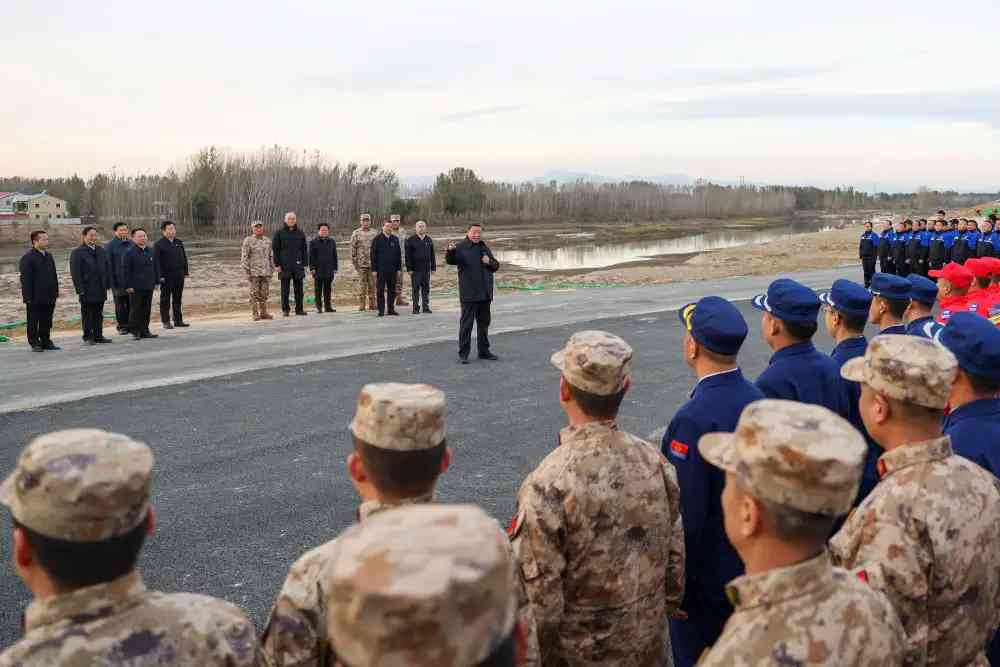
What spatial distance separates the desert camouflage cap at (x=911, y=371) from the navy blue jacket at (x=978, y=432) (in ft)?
2.39

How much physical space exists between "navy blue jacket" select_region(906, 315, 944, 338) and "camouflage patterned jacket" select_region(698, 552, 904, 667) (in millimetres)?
Answer: 4803

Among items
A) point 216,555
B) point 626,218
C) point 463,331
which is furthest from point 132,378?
point 626,218

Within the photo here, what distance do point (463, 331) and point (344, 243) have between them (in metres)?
46.3

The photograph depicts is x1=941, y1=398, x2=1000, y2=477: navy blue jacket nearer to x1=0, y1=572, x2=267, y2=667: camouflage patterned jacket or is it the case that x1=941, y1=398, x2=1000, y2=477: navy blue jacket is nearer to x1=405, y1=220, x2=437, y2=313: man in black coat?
x1=0, y1=572, x2=267, y2=667: camouflage patterned jacket

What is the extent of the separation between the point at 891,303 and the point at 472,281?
6.01 metres

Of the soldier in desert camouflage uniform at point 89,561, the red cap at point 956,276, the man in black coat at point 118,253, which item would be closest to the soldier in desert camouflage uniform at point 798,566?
the soldier in desert camouflage uniform at point 89,561

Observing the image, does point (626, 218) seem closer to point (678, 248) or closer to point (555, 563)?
point (678, 248)

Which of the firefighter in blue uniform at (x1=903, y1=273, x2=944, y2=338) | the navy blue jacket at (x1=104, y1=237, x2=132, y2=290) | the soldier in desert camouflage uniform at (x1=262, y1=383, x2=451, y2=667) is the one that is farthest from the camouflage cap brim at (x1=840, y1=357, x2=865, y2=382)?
the navy blue jacket at (x1=104, y1=237, x2=132, y2=290)

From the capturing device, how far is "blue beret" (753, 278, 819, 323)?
178 inches

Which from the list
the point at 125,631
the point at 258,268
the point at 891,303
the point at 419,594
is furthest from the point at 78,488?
the point at 258,268

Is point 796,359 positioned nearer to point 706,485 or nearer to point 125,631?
point 706,485

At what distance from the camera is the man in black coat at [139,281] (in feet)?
44.7

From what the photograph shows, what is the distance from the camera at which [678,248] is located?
5612 cm

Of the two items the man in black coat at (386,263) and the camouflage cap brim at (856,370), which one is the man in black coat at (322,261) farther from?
the camouflage cap brim at (856,370)
